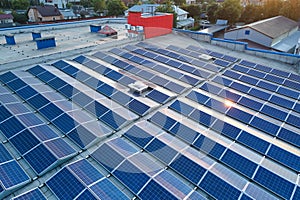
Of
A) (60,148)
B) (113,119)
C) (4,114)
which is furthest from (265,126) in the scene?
(4,114)

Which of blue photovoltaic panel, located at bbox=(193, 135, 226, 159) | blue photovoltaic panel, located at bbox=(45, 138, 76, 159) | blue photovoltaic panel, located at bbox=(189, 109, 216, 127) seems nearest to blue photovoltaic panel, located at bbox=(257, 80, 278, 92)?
blue photovoltaic panel, located at bbox=(189, 109, 216, 127)

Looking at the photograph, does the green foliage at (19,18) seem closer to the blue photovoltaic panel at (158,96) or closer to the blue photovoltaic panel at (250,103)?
the blue photovoltaic panel at (158,96)

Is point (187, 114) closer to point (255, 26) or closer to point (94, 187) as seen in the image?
point (94, 187)

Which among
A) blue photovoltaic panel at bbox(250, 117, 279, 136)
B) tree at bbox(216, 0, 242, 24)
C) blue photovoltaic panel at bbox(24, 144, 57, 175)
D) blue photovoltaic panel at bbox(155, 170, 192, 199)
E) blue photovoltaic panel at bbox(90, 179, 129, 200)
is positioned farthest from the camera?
tree at bbox(216, 0, 242, 24)

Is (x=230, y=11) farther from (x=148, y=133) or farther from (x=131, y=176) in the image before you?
(x=131, y=176)

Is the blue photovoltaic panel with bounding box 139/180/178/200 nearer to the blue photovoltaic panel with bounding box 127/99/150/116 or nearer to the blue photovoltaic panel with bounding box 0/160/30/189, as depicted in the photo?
the blue photovoltaic panel with bounding box 0/160/30/189

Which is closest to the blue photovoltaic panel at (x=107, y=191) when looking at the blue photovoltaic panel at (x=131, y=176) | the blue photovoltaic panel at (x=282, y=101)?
the blue photovoltaic panel at (x=131, y=176)
